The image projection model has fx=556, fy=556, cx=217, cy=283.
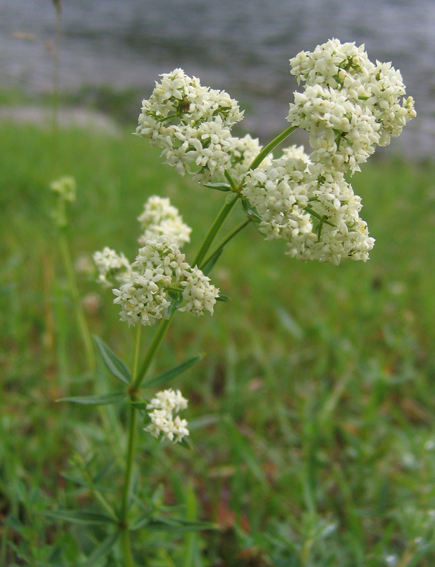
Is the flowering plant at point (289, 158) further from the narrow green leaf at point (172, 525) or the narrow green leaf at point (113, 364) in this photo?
the narrow green leaf at point (172, 525)

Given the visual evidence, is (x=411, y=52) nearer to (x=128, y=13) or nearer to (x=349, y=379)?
(x=128, y=13)

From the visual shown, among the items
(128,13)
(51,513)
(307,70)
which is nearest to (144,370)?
(51,513)

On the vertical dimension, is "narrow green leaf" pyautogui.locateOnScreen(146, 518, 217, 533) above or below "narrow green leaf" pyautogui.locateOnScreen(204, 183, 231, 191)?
below

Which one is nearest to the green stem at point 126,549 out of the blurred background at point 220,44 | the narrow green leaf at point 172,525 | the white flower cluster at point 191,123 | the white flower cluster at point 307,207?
the narrow green leaf at point 172,525

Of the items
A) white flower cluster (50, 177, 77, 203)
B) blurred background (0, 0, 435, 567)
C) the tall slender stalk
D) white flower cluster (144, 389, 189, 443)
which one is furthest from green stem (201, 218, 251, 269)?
white flower cluster (50, 177, 77, 203)

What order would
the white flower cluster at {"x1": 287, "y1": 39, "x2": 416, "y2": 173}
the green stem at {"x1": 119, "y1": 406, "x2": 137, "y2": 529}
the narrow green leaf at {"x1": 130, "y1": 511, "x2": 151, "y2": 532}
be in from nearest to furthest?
the white flower cluster at {"x1": 287, "y1": 39, "x2": 416, "y2": 173}
the green stem at {"x1": 119, "y1": 406, "x2": 137, "y2": 529}
the narrow green leaf at {"x1": 130, "y1": 511, "x2": 151, "y2": 532}

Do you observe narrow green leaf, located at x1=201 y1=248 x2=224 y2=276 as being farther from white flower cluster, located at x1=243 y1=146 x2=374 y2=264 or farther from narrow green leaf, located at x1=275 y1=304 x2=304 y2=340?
narrow green leaf, located at x1=275 y1=304 x2=304 y2=340

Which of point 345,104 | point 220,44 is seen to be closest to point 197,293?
point 345,104
